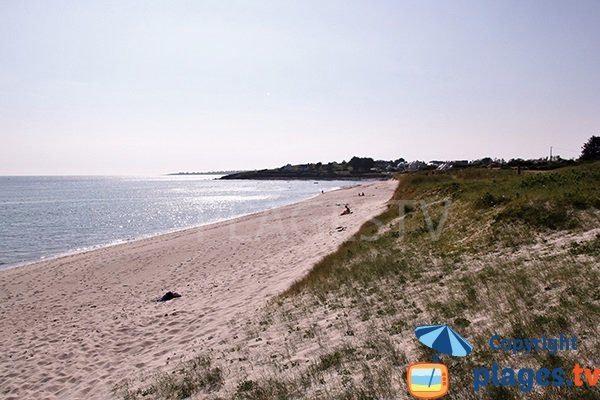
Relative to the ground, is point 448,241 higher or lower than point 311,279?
higher

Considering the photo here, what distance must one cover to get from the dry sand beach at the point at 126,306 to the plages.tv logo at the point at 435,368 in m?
6.24

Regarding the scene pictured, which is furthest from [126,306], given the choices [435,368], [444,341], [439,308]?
[444,341]

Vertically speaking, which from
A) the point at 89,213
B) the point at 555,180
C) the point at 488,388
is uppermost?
the point at 555,180

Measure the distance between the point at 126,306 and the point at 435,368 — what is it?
543 inches

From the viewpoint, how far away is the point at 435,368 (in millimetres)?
5594

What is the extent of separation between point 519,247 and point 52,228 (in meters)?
49.6

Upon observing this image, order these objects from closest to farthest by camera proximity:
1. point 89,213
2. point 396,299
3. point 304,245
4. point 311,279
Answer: point 396,299, point 311,279, point 304,245, point 89,213

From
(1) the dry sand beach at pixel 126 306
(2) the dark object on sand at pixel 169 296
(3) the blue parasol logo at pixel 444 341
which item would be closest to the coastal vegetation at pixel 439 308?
(3) the blue parasol logo at pixel 444 341

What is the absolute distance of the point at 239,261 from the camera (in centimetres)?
2269

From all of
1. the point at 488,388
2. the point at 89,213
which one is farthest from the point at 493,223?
the point at 89,213

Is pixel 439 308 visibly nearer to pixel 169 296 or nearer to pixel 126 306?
pixel 169 296

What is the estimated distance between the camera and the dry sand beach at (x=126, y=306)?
10055 millimetres

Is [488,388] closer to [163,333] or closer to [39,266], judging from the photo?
[163,333]

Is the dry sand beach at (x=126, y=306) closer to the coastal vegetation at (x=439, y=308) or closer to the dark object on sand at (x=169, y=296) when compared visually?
the dark object on sand at (x=169, y=296)
